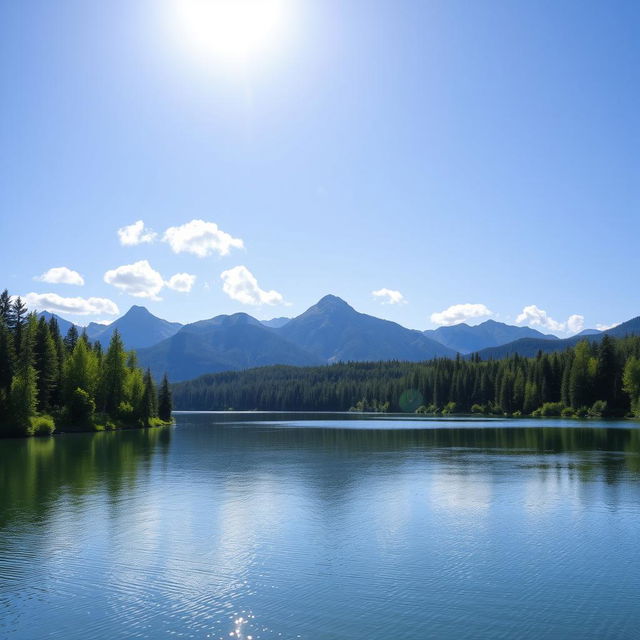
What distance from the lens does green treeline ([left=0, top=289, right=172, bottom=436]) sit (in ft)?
314

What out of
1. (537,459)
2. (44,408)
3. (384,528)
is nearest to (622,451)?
(537,459)

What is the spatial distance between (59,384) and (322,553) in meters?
104

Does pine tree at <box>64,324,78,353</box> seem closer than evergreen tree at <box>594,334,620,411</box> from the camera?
Yes

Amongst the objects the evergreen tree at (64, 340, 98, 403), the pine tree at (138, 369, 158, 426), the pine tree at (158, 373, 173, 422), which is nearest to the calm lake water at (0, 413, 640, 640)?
the evergreen tree at (64, 340, 98, 403)

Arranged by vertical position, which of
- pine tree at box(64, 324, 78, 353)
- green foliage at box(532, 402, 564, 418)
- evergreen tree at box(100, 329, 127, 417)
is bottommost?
green foliage at box(532, 402, 564, 418)

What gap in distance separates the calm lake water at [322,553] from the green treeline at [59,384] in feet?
165

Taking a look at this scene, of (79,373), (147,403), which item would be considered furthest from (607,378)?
(79,373)

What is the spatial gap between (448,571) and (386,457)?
42.2 meters

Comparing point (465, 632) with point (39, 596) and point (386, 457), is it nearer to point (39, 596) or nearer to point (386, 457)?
point (39, 596)

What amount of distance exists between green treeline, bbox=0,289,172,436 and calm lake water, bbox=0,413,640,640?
5043cm

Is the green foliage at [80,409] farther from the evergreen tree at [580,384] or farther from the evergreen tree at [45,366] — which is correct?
the evergreen tree at [580,384]

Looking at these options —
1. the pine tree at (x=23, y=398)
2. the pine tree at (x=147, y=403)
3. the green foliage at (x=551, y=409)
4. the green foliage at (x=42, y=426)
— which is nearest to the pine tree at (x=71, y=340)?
the pine tree at (x=147, y=403)

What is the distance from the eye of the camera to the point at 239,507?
34.9 metres

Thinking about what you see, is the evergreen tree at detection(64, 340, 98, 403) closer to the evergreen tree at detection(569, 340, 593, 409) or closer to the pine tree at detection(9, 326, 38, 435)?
the pine tree at detection(9, 326, 38, 435)
